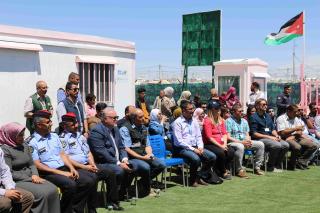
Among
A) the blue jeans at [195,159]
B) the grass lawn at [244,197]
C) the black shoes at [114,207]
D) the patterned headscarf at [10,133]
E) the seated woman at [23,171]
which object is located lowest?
the grass lawn at [244,197]

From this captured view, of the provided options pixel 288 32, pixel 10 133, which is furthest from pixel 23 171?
pixel 288 32

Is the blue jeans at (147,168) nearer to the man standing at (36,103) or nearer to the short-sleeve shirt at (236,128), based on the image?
the man standing at (36,103)

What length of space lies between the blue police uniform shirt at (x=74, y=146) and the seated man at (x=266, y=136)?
169 inches

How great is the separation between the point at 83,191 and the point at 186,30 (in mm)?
12450

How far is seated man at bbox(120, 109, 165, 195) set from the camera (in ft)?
22.5

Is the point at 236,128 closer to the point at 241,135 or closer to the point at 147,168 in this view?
the point at 241,135

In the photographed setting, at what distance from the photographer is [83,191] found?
18.4 feet

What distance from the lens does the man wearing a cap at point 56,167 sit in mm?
5426

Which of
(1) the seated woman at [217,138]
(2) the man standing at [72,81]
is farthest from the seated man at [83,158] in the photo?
(1) the seated woman at [217,138]

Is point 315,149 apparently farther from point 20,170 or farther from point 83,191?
point 20,170

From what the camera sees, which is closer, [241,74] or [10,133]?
[10,133]

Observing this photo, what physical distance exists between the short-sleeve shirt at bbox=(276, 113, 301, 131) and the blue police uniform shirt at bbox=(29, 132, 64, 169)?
5.44m

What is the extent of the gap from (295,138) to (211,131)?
2.36 metres

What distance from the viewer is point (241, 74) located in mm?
16016
